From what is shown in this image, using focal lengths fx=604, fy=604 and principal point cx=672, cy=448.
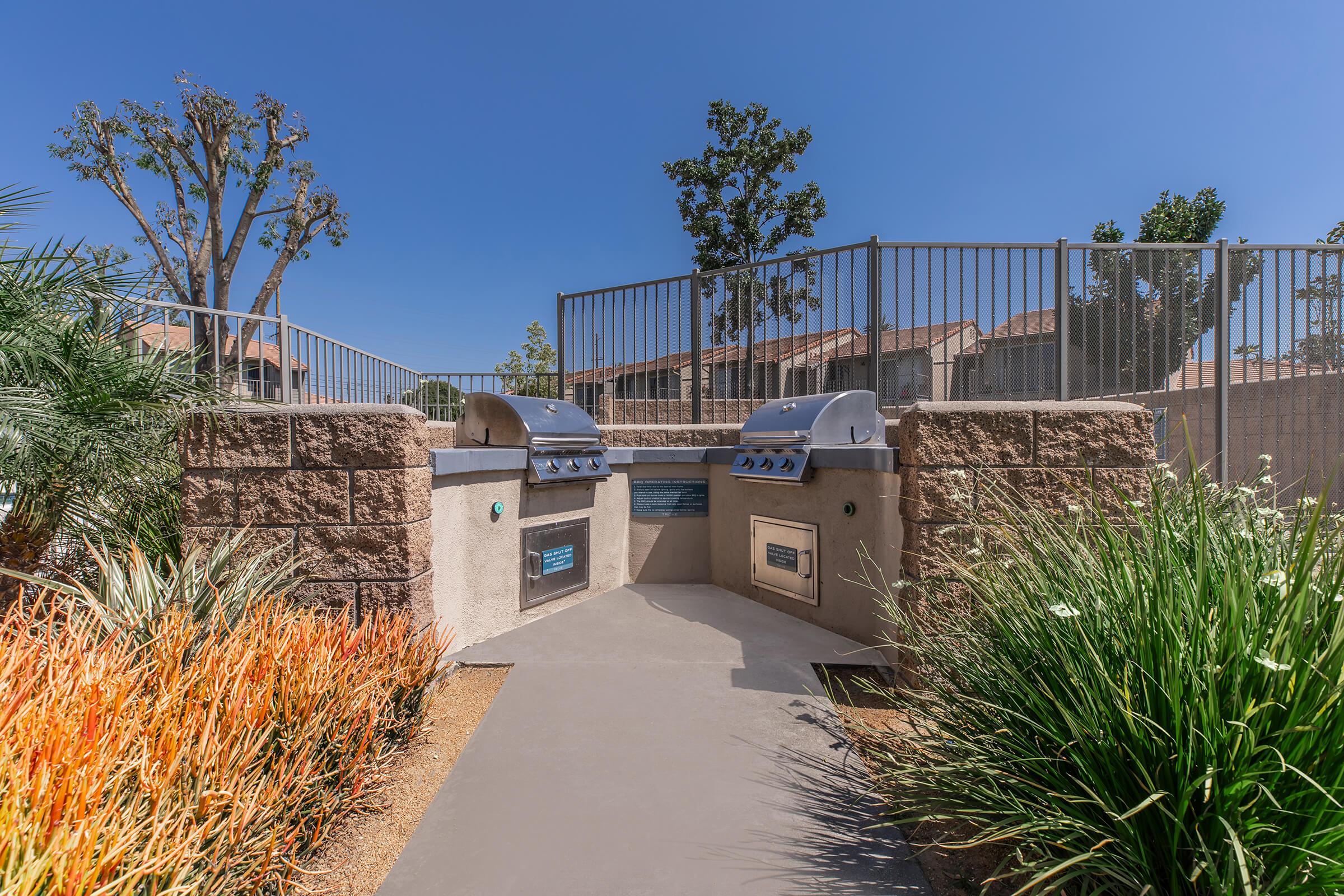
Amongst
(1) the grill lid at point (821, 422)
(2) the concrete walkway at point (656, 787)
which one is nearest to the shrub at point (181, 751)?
(2) the concrete walkway at point (656, 787)

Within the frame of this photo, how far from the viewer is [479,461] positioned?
14.1 feet

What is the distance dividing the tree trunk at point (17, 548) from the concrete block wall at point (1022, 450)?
16.1ft

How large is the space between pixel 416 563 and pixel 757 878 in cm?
256

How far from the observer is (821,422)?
464 cm

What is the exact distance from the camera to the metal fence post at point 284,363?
4660 mm

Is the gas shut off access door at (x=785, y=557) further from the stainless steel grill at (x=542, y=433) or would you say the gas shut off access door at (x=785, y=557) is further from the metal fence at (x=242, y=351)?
the metal fence at (x=242, y=351)

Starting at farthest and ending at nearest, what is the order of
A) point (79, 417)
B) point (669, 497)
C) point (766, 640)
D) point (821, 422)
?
point (669, 497)
point (821, 422)
point (766, 640)
point (79, 417)

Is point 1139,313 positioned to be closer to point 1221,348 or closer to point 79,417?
point 1221,348

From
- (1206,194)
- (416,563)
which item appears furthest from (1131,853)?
(1206,194)

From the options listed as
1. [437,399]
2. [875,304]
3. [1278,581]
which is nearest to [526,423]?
[875,304]

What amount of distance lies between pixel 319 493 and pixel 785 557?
11.3ft

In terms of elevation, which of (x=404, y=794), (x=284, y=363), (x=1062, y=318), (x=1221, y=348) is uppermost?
(x=1062, y=318)

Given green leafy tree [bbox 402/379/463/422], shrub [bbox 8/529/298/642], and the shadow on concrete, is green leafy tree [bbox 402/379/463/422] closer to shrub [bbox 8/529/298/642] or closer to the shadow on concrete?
the shadow on concrete

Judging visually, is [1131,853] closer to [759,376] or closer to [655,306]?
[759,376]
